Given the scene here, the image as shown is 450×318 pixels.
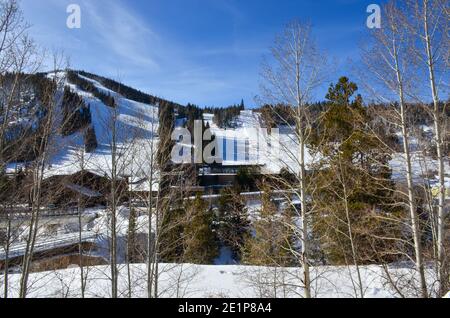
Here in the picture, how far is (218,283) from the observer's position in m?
11.9

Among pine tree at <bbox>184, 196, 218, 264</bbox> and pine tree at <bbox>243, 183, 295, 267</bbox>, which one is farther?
pine tree at <bbox>184, 196, 218, 264</bbox>

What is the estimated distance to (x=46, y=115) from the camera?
8047 mm

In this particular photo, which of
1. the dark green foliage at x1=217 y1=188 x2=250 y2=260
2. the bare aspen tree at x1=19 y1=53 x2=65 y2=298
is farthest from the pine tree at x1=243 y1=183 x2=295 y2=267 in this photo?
the dark green foliage at x1=217 y1=188 x2=250 y2=260

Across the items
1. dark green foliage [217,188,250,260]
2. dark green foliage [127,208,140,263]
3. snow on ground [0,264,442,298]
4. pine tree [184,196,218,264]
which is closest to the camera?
snow on ground [0,264,442,298]

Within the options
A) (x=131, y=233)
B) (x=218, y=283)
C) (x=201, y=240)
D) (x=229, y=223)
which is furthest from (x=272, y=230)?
(x=229, y=223)

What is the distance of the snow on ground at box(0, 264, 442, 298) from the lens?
10.5 m

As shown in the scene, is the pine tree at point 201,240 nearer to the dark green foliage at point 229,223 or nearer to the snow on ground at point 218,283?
the dark green foliage at point 229,223

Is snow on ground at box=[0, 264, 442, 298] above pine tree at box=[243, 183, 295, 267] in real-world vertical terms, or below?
below

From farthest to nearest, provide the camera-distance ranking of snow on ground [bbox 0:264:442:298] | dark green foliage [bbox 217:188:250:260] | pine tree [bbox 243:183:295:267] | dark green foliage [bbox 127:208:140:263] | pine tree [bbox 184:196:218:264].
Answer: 1. dark green foliage [bbox 217:188:250:260]
2. pine tree [bbox 184:196:218:264]
3. dark green foliage [bbox 127:208:140:263]
4. snow on ground [bbox 0:264:442:298]
5. pine tree [bbox 243:183:295:267]

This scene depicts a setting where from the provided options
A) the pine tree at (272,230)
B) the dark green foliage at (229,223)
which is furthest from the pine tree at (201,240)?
the pine tree at (272,230)

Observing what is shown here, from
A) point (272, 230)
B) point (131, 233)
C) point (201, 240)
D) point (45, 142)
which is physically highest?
point (45, 142)

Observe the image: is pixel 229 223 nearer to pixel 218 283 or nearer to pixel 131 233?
pixel 218 283

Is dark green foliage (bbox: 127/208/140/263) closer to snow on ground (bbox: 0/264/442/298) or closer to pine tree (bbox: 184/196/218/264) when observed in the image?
snow on ground (bbox: 0/264/442/298)
